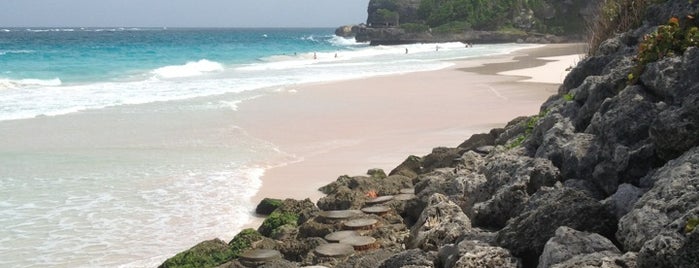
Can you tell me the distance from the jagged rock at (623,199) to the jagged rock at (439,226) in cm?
148

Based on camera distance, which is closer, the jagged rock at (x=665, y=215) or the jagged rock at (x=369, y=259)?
the jagged rock at (x=665, y=215)

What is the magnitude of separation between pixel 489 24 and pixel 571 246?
100196 millimetres

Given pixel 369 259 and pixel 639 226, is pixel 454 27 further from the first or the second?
pixel 639 226

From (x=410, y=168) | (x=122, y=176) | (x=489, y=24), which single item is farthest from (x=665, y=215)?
(x=489, y=24)

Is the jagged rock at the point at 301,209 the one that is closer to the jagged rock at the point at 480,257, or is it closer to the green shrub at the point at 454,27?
the jagged rock at the point at 480,257

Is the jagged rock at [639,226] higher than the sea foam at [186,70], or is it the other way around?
the jagged rock at [639,226]

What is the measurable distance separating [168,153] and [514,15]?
93575mm

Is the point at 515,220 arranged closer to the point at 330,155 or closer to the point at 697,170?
the point at 697,170

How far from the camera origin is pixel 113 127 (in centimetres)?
1853

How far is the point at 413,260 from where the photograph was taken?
19.2ft

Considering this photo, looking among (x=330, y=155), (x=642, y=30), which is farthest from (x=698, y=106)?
(x=330, y=155)

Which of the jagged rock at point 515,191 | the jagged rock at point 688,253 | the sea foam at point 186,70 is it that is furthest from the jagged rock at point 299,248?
the sea foam at point 186,70

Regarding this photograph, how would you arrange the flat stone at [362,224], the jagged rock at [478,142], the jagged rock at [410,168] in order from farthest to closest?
the jagged rock at [478,142] → the jagged rock at [410,168] → the flat stone at [362,224]

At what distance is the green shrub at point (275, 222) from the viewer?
9.34m
